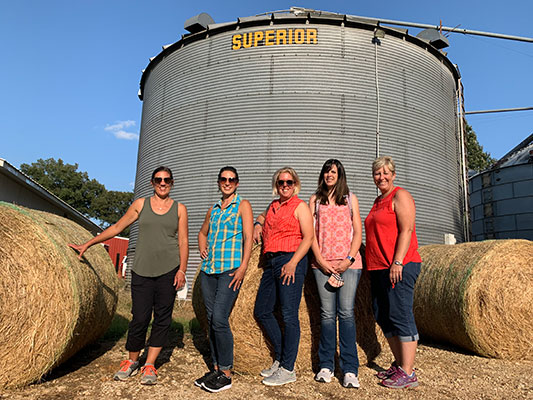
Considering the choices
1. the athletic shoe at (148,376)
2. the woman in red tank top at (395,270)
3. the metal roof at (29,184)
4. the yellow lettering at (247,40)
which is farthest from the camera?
the yellow lettering at (247,40)

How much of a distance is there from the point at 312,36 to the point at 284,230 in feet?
31.9

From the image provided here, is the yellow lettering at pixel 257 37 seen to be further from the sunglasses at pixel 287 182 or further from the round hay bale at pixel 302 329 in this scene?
the sunglasses at pixel 287 182

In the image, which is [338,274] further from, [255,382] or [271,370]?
[255,382]

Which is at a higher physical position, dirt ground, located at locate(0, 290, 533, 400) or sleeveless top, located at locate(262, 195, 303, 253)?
sleeveless top, located at locate(262, 195, 303, 253)

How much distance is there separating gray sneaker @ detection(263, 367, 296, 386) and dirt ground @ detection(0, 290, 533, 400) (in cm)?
4

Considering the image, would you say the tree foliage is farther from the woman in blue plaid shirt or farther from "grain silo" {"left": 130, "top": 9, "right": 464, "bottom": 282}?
the woman in blue plaid shirt

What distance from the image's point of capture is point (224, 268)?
3.44m

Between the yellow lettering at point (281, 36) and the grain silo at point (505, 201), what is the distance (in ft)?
33.4

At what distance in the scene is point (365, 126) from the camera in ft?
37.4

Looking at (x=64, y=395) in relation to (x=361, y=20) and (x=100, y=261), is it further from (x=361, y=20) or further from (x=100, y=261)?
(x=361, y=20)

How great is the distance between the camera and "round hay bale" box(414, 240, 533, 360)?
15.8 feet

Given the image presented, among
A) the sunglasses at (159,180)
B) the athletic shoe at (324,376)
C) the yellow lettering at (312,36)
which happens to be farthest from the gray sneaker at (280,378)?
the yellow lettering at (312,36)

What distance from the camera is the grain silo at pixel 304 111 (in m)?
11.1

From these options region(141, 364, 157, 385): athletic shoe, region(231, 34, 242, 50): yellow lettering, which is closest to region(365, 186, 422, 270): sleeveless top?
region(141, 364, 157, 385): athletic shoe
